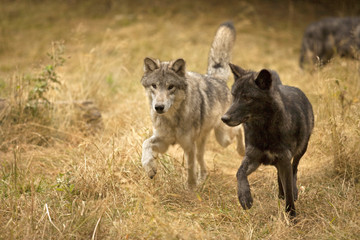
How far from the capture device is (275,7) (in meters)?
16.0

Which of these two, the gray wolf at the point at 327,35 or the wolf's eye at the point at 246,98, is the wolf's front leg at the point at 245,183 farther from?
the gray wolf at the point at 327,35

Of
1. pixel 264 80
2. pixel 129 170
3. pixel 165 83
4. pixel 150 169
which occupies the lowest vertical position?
pixel 129 170

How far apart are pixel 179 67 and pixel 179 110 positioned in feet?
1.64

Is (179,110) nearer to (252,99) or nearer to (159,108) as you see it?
(159,108)

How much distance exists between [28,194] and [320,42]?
27.3 feet

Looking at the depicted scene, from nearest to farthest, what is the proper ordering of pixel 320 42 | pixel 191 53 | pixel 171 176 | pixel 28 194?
pixel 28 194, pixel 171 176, pixel 320 42, pixel 191 53

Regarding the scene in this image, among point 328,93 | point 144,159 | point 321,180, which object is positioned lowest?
point 321,180

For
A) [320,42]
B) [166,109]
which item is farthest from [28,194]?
[320,42]

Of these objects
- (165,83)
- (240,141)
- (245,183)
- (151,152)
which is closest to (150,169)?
(151,152)

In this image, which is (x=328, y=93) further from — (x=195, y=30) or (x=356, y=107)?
(x=195, y=30)

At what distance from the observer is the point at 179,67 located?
16.5 ft

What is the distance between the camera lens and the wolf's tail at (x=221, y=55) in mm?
6398

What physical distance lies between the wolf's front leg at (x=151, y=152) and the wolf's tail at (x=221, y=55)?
5.97ft

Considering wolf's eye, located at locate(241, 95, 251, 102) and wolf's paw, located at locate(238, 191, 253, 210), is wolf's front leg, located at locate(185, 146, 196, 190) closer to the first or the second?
wolf's paw, located at locate(238, 191, 253, 210)
